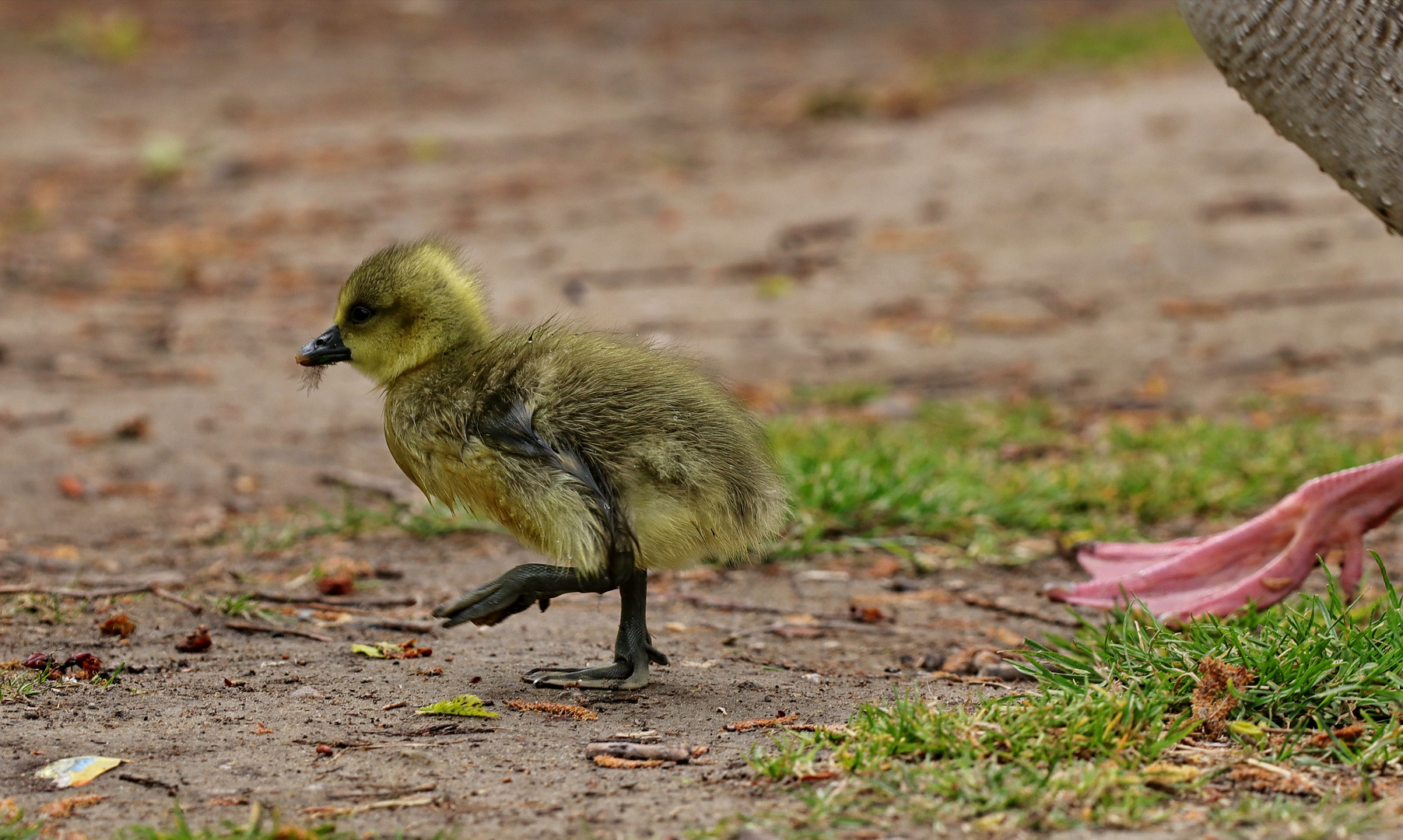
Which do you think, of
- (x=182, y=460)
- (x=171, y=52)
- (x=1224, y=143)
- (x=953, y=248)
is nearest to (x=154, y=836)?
(x=182, y=460)

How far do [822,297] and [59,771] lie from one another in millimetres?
6846

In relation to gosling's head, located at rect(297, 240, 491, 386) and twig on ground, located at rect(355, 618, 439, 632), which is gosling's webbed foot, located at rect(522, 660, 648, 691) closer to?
twig on ground, located at rect(355, 618, 439, 632)

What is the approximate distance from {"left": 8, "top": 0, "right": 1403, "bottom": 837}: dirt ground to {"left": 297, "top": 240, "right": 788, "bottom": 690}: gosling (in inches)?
12.5

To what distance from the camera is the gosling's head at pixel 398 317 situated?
394cm

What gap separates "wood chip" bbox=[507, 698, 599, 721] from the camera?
3.61 m

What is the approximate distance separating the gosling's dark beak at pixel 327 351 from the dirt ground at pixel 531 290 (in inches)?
29.7

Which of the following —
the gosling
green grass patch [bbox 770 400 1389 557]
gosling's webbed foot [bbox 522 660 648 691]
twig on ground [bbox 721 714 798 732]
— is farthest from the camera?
green grass patch [bbox 770 400 1389 557]

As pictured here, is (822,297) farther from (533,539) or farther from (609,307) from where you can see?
Answer: (533,539)

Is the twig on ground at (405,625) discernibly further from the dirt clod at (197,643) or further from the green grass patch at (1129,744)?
the green grass patch at (1129,744)

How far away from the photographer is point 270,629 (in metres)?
4.31

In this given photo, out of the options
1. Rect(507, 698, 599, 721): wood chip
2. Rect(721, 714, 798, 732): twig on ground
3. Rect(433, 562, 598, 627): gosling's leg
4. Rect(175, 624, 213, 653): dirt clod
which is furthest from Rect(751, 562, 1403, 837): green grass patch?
Rect(175, 624, 213, 653): dirt clod

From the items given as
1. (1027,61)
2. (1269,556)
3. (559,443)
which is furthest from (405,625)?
(1027,61)

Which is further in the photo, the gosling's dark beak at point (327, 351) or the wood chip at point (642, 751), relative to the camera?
the gosling's dark beak at point (327, 351)

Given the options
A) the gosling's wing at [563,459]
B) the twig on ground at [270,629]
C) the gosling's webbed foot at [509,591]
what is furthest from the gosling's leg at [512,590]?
the twig on ground at [270,629]
